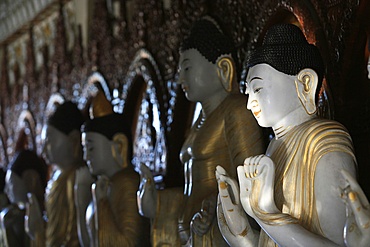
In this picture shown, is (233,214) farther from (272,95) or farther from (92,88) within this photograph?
(92,88)

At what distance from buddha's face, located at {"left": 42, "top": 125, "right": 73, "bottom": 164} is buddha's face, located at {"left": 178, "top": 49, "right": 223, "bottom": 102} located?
167 centimetres

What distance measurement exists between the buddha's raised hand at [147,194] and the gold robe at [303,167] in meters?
1.06

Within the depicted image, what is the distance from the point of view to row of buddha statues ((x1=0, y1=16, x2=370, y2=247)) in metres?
3.05

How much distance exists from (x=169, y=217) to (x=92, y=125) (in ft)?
2.86

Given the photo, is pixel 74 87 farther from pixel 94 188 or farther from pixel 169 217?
pixel 169 217

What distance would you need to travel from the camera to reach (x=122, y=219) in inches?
184

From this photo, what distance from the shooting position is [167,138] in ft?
17.5

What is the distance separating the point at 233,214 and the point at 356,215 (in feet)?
2.12

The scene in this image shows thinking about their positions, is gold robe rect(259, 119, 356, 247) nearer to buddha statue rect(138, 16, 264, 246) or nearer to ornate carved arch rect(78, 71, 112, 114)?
buddha statue rect(138, 16, 264, 246)

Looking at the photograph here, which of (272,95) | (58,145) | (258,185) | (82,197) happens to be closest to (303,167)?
(258,185)

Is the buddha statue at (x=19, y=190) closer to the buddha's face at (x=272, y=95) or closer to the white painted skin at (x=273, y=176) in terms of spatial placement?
the white painted skin at (x=273, y=176)

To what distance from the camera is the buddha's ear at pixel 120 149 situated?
4973mm

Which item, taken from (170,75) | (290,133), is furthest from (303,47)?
(170,75)

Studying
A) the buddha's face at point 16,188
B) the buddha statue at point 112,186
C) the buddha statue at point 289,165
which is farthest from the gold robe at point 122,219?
the buddha's face at point 16,188
